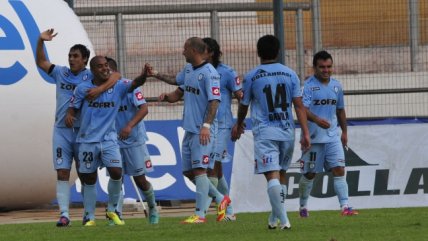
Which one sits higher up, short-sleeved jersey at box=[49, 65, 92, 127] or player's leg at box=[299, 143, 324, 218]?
short-sleeved jersey at box=[49, 65, 92, 127]

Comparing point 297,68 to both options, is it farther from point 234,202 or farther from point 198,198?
point 198,198

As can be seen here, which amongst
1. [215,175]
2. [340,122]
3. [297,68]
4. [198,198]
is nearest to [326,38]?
[297,68]

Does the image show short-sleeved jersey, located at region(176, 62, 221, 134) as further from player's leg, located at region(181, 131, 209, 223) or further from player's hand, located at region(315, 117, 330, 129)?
player's hand, located at region(315, 117, 330, 129)

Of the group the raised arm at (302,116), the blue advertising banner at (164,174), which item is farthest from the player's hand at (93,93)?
the blue advertising banner at (164,174)

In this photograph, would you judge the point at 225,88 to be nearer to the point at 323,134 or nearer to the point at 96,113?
the point at 323,134

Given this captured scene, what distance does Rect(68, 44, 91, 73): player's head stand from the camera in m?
14.2

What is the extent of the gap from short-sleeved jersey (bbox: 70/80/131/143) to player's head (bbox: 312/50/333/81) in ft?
10.1

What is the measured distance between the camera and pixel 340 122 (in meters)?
16.1

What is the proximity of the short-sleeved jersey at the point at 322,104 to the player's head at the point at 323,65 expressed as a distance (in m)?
0.09

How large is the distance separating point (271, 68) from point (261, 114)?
486 mm

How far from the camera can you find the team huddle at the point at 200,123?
1276cm

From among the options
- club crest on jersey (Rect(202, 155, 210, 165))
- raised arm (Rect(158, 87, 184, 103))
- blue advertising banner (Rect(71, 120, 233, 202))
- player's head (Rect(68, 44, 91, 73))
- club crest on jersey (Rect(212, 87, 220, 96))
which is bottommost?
blue advertising banner (Rect(71, 120, 233, 202))

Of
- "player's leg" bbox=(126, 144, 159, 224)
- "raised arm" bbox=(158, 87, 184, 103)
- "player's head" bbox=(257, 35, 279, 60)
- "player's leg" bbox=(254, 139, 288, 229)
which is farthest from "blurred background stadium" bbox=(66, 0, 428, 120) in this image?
"player's leg" bbox=(254, 139, 288, 229)

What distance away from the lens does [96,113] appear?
13.8 meters
